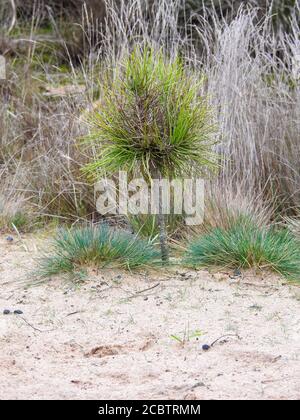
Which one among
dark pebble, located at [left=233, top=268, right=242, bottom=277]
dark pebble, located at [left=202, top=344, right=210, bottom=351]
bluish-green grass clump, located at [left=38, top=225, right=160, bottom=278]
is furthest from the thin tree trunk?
dark pebble, located at [left=202, top=344, right=210, bottom=351]

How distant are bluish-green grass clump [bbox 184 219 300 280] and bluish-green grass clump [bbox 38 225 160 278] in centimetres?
30

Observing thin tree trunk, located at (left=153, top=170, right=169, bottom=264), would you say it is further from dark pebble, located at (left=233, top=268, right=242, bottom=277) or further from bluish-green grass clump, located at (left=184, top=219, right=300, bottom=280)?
dark pebble, located at (left=233, top=268, right=242, bottom=277)

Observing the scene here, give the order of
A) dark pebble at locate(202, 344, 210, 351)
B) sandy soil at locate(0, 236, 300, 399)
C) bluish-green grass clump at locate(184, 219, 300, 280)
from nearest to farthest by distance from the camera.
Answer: sandy soil at locate(0, 236, 300, 399) < dark pebble at locate(202, 344, 210, 351) < bluish-green grass clump at locate(184, 219, 300, 280)

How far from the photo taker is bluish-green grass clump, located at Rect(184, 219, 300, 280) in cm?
466

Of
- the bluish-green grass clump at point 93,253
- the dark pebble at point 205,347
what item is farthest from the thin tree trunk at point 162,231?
the dark pebble at point 205,347

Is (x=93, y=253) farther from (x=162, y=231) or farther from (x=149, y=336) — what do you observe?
(x=149, y=336)

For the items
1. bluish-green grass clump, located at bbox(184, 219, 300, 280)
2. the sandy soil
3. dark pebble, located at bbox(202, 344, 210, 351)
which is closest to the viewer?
the sandy soil

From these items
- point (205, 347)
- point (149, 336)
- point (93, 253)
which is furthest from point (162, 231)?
point (205, 347)

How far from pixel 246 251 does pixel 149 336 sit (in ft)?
3.17

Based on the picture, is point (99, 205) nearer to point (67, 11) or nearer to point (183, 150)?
point (183, 150)

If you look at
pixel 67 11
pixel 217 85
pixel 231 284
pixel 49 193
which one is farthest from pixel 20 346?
pixel 67 11

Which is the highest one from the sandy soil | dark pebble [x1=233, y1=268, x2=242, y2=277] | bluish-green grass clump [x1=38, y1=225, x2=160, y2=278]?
bluish-green grass clump [x1=38, y1=225, x2=160, y2=278]

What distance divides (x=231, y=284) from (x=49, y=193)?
1976 millimetres

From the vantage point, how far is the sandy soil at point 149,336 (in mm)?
3383
